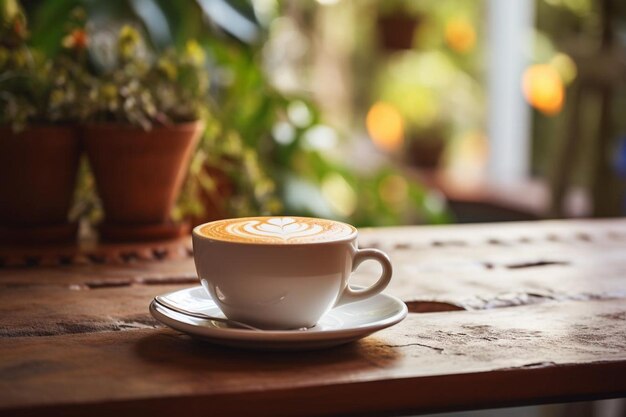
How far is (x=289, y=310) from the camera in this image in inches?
31.3

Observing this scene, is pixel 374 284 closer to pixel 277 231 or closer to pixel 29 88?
pixel 277 231

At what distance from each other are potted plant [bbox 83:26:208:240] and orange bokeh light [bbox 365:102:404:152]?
3297mm

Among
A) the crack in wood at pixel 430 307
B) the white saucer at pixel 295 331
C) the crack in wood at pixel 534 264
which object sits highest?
the white saucer at pixel 295 331

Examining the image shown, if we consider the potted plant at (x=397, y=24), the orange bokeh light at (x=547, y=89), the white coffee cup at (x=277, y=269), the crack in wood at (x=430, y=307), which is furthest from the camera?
the potted plant at (x=397, y=24)

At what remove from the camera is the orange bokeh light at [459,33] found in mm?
4488

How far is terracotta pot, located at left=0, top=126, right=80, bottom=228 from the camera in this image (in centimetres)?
126

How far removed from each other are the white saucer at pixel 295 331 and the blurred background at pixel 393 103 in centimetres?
58

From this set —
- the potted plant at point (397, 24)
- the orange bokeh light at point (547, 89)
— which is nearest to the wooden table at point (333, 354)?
the orange bokeh light at point (547, 89)

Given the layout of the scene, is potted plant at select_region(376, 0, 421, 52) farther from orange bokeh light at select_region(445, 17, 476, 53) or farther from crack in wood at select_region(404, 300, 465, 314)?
crack in wood at select_region(404, 300, 465, 314)

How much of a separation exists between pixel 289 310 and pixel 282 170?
61.5 inches

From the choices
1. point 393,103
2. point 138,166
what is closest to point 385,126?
point 393,103

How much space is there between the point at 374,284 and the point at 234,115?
1397 mm

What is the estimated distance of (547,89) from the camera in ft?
12.4

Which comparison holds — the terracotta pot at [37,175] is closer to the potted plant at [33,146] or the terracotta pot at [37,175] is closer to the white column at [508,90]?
the potted plant at [33,146]
